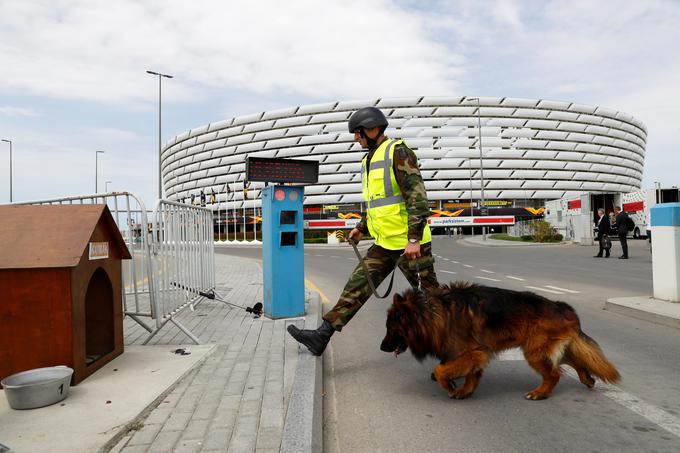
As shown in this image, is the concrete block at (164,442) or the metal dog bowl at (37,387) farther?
the metal dog bowl at (37,387)

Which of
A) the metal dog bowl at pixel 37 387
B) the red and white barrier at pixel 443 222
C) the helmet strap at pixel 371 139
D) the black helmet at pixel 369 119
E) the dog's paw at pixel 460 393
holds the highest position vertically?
the red and white barrier at pixel 443 222

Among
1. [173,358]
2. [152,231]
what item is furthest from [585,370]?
[152,231]

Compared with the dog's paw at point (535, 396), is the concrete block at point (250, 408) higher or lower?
higher

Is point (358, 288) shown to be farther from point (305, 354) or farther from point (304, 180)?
point (304, 180)

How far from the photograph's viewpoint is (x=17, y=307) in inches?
140

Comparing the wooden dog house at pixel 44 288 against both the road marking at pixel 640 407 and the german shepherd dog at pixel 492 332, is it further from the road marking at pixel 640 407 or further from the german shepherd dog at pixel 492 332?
the road marking at pixel 640 407

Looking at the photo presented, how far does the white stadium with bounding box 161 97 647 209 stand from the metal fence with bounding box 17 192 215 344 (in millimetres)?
79943

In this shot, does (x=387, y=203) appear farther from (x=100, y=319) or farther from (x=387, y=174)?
(x=100, y=319)

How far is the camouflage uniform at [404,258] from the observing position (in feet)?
12.2

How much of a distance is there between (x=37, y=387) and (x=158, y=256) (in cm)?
269

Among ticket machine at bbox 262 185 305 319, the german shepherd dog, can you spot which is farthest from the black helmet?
ticket machine at bbox 262 185 305 319

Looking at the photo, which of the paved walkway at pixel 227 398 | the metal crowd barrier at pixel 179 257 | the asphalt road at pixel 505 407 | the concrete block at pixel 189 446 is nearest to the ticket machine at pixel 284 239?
the paved walkway at pixel 227 398

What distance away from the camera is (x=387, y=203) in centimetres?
395

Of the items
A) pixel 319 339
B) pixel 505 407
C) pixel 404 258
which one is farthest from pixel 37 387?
pixel 505 407
